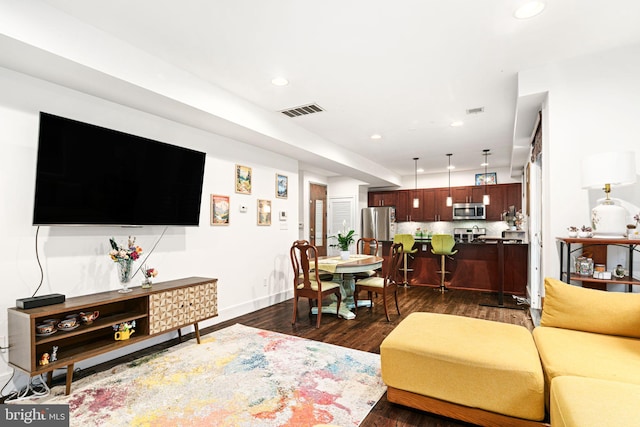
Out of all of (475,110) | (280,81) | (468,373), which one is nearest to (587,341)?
(468,373)

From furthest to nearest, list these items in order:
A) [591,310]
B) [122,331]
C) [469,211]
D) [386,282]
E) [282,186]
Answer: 1. [469,211]
2. [282,186]
3. [386,282]
4. [122,331]
5. [591,310]

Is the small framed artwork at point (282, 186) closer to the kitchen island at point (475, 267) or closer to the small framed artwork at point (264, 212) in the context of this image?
the small framed artwork at point (264, 212)

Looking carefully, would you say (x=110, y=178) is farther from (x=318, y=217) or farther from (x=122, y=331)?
(x=318, y=217)

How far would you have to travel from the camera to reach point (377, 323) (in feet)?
13.8

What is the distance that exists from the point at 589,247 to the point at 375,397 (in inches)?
89.6

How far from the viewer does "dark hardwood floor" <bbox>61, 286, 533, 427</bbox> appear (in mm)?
2199

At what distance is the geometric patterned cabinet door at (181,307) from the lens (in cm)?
305

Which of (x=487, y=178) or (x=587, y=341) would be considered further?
(x=487, y=178)

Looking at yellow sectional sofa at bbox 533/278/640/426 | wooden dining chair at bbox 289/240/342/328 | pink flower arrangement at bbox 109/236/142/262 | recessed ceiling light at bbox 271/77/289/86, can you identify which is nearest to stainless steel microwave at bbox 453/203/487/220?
wooden dining chair at bbox 289/240/342/328

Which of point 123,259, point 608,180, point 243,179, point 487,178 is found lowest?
point 123,259

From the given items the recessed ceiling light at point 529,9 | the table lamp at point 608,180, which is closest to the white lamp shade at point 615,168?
the table lamp at point 608,180

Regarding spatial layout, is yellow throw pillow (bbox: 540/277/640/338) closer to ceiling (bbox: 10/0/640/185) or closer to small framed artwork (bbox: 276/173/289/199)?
ceiling (bbox: 10/0/640/185)

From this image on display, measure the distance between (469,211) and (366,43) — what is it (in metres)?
6.70

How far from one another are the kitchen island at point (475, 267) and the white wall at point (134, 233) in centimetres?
293
